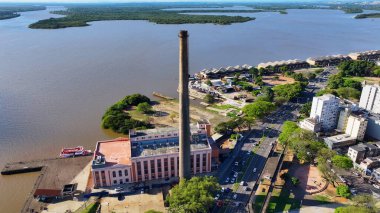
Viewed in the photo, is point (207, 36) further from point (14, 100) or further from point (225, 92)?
point (14, 100)

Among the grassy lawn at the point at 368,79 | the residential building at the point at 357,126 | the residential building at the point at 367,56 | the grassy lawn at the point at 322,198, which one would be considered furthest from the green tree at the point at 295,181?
the residential building at the point at 367,56

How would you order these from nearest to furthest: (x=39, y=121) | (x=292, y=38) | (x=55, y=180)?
(x=55, y=180) → (x=39, y=121) → (x=292, y=38)

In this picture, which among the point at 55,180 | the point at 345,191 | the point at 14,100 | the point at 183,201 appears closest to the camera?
the point at 183,201

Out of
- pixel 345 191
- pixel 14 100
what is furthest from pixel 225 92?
pixel 14 100

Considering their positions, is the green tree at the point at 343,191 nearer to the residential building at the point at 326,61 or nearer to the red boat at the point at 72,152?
the red boat at the point at 72,152

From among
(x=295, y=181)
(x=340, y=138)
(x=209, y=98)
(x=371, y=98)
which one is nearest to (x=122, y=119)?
(x=209, y=98)

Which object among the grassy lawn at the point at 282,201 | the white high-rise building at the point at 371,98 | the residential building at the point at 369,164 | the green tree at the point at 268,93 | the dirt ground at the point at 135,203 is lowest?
the dirt ground at the point at 135,203

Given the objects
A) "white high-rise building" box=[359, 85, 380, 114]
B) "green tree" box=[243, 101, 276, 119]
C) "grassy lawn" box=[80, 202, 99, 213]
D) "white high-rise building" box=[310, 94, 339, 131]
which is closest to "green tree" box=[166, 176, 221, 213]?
"grassy lawn" box=[80, 202, 99, 213]
